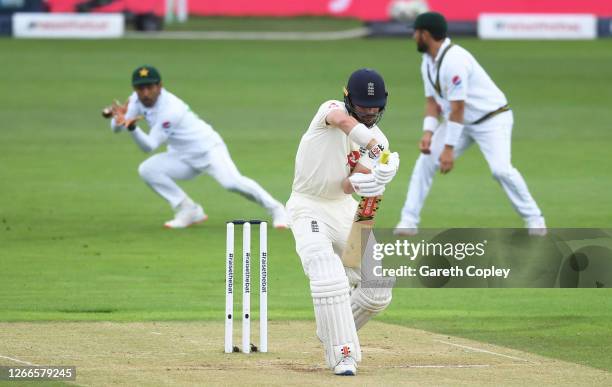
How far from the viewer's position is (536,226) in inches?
578

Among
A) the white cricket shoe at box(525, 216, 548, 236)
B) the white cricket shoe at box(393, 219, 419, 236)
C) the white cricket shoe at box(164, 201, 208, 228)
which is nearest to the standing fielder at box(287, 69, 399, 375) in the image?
the white cricket shoe at box(393, 219, 419, 236)

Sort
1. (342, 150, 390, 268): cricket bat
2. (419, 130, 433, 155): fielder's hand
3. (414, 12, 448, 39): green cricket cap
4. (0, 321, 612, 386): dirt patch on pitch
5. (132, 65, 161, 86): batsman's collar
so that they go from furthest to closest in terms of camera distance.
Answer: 1. (132, 65, 161, 86): batsman's collar
2. (419, 130, 433, 155): fielder's hand
3. (414, 12, 448, 39): green cricket cap
4. (342, 150, 390, 268): cricket bat
5. (0, 321, 612, 386): dirt patch on pitch

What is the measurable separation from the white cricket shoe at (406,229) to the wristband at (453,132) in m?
1.05

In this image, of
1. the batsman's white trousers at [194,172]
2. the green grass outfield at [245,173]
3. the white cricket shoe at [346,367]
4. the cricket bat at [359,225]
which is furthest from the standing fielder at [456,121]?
the white cricket shoe at [346,367]

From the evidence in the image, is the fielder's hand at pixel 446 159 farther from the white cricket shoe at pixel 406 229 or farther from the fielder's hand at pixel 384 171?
the fielder's hand at pixel 384 171

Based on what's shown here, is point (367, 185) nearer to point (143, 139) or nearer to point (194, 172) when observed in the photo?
point (143, 139)

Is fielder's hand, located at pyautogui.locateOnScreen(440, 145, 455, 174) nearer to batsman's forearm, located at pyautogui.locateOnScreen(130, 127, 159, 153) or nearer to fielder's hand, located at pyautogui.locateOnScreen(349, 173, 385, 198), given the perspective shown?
batsman's forearm, located at pyautogui.locateOnScreen(130, 127, 159, 153)

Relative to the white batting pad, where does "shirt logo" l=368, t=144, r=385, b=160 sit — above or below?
above

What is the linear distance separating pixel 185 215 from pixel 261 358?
6.78 meters

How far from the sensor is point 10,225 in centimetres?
1602

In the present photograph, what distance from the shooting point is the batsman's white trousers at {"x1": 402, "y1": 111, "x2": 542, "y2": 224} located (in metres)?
14.5

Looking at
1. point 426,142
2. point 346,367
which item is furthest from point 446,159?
point 346,367

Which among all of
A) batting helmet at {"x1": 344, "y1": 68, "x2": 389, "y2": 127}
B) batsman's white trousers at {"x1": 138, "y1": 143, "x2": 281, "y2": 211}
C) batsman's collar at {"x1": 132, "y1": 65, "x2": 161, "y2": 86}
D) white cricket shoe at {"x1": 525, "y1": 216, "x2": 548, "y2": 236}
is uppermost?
batting helmet at {"x1": 344, "y1": 68, "x2": 389, "y2": 127}

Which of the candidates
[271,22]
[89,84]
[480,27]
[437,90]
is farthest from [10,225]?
[271,22]
